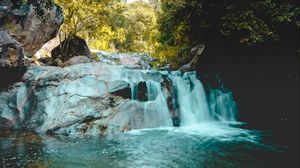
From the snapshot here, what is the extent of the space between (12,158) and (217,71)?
11.0 m

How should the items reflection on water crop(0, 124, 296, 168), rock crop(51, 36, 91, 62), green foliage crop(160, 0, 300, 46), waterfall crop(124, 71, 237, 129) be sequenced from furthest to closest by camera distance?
rock crop(51, 36, 91, 62) → waterfall crop(124, 71, 237, 129) → green foliage crop(160, 0, 300, 46) → reflection on water crop(0, 124, 296, 168)

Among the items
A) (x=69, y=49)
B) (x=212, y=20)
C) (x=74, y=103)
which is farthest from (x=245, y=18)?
(x=69, y=49)

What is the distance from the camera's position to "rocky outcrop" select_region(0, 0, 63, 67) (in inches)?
435

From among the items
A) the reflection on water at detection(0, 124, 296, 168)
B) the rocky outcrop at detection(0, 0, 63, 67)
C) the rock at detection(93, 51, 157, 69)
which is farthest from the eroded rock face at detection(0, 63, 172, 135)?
the rock at detection(93, 51, 157, 69)

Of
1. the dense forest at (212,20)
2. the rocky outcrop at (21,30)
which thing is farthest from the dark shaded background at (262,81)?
the rocky outcrop at (21,30)

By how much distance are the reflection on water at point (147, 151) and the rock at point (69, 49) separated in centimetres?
815

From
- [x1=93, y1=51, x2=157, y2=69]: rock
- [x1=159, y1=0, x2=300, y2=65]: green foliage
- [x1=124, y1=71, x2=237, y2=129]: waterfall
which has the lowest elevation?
[x1=124, y1=71, x2=237, y2=129]: waterfall

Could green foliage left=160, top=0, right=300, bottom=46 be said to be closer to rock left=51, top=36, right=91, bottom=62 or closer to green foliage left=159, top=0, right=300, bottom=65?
green foliage left=159, top=0, right=300, bottom=65

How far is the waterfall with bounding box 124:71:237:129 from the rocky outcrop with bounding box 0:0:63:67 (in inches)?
187

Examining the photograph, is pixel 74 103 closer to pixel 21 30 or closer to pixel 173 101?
pixel 173 101

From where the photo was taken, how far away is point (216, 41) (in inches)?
555

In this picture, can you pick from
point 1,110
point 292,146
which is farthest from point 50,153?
point 292,146

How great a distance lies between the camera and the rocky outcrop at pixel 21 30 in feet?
36.2

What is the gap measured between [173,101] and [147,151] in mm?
5314
